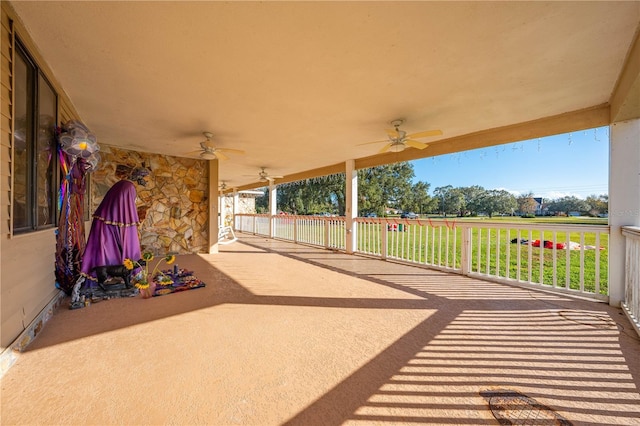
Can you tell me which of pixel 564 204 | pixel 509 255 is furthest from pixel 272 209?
pixel 564 204

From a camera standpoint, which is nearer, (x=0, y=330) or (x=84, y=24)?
(x=0, y=330)

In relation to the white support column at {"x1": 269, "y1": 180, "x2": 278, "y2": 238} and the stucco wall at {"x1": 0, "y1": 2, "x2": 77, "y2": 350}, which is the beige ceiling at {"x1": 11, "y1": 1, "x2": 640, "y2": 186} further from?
the white support column at {"x1": 269, "y1": 180, "x2": 278, "y2": 238}

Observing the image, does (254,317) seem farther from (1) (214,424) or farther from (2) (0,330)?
(2) (0,330)

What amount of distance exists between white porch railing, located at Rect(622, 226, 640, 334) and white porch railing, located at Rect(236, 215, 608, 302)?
26 cm

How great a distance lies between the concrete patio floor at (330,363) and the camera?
4.45 ft

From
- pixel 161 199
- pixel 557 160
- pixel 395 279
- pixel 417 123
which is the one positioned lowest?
pixel 395 279

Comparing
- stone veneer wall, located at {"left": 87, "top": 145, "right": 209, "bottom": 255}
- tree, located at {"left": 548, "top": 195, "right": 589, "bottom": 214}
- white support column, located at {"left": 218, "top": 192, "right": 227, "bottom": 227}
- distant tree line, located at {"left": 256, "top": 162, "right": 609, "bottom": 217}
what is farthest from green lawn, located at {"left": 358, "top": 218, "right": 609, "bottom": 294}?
distant tree line, located at {"left": 256, "top": 162, "right": 609, "bottom": 217}

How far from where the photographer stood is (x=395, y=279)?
4.10m

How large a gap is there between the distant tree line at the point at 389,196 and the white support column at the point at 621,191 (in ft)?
45.9

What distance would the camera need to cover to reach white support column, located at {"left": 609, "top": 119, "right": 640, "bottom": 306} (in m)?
2.91

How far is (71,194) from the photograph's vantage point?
3055mm

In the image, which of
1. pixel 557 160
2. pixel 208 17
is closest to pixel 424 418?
pixel 208 17

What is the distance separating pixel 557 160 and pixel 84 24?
17771mm

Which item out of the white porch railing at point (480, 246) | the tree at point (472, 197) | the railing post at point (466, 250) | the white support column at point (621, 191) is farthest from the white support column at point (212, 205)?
the tree at point (472, 197)
